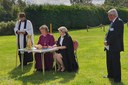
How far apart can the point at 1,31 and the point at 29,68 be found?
24.9m

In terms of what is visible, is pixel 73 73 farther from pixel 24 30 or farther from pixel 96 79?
pixel 24 30

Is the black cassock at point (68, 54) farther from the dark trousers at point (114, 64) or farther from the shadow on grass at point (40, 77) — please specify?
the dark trousers at point (114, 64)

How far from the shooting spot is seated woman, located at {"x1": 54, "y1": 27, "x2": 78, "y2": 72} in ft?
40.6

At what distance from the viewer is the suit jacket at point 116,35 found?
402 inches

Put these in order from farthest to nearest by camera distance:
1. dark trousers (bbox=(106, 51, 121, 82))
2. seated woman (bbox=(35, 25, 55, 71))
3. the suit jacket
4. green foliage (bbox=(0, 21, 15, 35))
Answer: green foliage (bbox=(0, 21, 15, 35))
seated woman (bbox=(35, 25, 55, 71))
dark trousers (bbox=(106, 51, 121, 82))
the suit jacket

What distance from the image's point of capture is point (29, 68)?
1364cm

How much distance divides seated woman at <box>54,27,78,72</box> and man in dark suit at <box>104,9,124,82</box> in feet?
6.52

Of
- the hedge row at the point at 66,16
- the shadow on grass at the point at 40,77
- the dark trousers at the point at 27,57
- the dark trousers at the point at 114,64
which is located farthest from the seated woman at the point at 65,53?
the hedge row at the point at 66,16

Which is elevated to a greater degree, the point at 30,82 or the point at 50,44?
the point at 50,44

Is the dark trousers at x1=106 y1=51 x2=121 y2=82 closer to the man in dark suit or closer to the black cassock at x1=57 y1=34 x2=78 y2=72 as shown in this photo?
the man in dark suit

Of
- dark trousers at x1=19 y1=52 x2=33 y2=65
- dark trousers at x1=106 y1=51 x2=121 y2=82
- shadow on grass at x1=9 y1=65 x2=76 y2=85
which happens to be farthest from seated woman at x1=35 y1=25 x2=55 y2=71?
dark trousers at x1=106 y1=51 x2=121 y2=82

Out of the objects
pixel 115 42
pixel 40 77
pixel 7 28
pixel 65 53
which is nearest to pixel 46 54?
pixel 65 53

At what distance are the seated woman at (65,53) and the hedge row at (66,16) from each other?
88.5 ft

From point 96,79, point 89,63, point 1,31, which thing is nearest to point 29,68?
point 89,63
